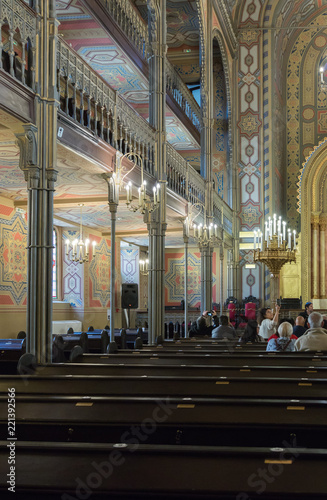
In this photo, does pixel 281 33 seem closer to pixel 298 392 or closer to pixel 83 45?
pixel 83 45

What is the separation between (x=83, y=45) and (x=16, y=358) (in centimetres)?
835

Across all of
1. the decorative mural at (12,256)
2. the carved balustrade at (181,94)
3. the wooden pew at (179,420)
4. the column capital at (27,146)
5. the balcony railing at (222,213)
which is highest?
the carved balustrade at (181,94)

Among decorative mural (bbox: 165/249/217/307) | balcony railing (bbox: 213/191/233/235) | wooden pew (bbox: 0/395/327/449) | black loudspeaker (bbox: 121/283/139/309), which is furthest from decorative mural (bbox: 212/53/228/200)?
wooden pew (bbox: 0/395/327/449)

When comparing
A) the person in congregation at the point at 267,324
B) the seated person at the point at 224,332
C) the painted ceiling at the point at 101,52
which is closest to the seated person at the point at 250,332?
the person in congregation at the point at 267,324

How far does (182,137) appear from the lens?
942 inches

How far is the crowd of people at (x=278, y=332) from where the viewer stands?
9.33 m

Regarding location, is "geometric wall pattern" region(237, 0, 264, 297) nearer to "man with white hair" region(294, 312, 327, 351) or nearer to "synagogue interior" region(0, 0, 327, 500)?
"synagogue interior" region(0, 0, 327, 500)

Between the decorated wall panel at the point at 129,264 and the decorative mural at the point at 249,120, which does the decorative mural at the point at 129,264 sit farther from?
the decorative mural at the point at 249,120

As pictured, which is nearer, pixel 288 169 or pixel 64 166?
pixel 64 166

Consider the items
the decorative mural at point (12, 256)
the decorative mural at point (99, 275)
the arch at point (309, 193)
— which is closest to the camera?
the decorative mural at point (12, 256)

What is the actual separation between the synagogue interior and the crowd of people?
30 cm

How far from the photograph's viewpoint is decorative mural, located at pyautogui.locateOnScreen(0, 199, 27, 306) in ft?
49.9

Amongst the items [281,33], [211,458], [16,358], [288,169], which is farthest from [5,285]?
[281,33]

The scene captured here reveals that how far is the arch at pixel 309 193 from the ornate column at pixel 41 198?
60.3 ft
